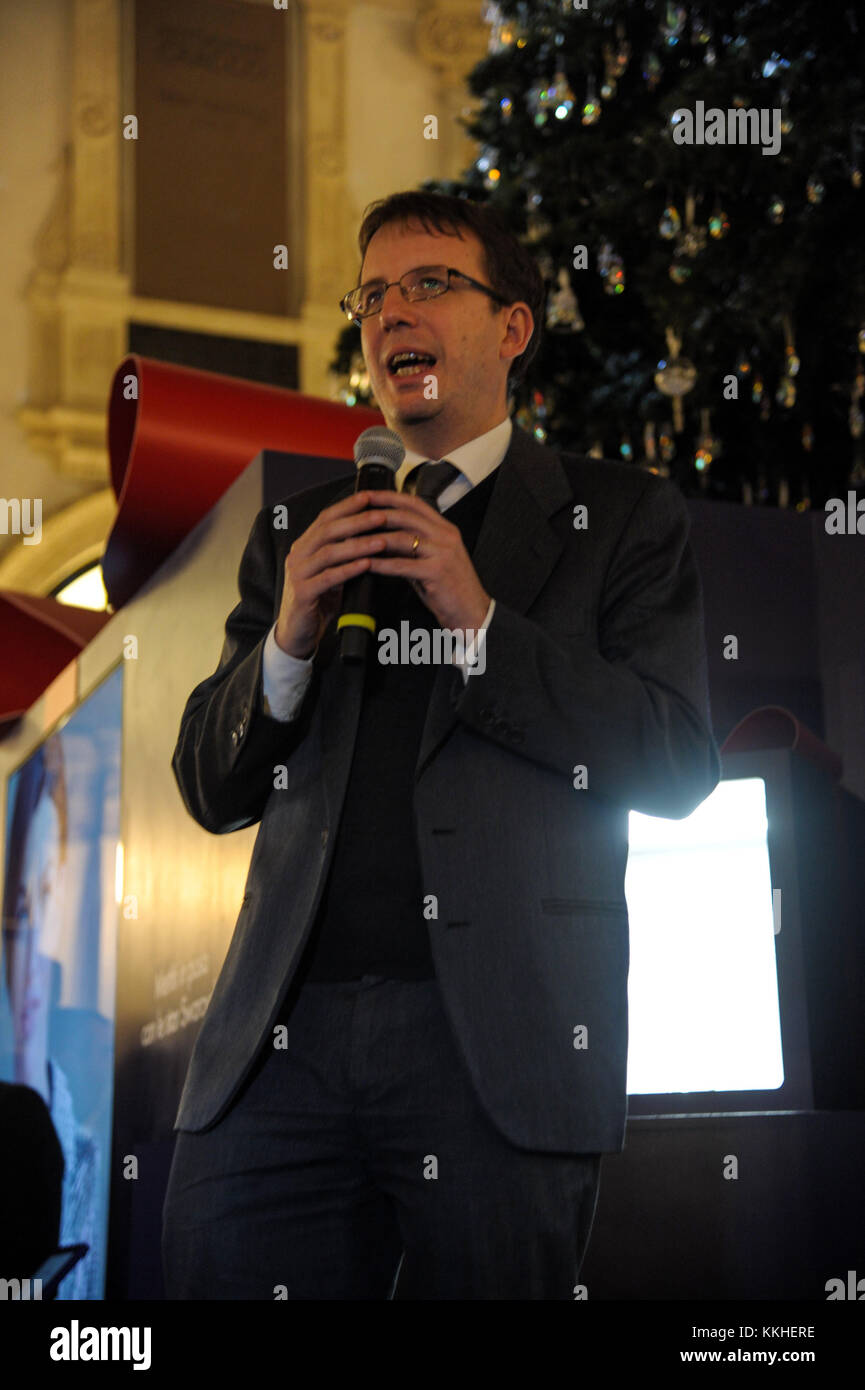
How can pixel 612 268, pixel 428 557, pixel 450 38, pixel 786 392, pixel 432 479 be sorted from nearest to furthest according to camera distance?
pixel 428 557 → pixel 432 479 → pixel 786 392 → pixel 612 268 → pixel 450 38

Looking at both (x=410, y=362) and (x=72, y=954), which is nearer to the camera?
(x=410, y=362)

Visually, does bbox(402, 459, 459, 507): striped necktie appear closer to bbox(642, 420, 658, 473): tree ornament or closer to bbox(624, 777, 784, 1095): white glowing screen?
bbox(624, 777, 784, 1095): white glowing screen

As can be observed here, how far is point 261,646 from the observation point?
1.63 m

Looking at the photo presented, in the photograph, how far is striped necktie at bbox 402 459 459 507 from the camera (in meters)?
1.76

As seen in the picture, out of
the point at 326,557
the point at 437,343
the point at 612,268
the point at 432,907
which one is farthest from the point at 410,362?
the point at 612,268

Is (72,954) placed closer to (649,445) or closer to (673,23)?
(649,445)

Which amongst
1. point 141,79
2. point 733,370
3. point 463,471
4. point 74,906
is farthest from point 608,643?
point 141,79

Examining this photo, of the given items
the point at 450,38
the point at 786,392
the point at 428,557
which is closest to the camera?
the point at 428,557

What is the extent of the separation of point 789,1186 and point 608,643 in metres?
0.93

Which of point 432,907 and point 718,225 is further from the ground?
point 718,225

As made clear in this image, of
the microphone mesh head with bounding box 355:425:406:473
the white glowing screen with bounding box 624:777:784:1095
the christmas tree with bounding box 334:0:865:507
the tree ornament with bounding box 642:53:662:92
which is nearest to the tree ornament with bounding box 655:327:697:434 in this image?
the christmas tree with bounding box 334:0:865:507

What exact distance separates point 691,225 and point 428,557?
12.6 feet

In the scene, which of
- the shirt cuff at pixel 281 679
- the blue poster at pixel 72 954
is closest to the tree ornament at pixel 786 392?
the blue poster at pixel 72 954

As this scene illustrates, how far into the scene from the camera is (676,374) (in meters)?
4.97
